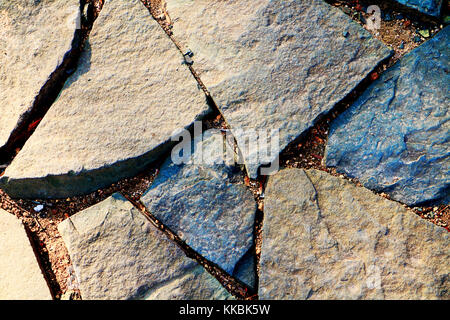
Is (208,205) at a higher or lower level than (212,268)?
higher

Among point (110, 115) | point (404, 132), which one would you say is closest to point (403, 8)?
point (404, 132)

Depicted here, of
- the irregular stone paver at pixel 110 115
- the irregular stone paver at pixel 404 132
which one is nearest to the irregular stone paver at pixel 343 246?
the irregular stone paver at pixel 404 132

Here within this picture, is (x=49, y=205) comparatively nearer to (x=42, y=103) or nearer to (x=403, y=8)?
(x=42, y=103)

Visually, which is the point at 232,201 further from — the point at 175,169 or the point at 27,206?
the point at 27,206

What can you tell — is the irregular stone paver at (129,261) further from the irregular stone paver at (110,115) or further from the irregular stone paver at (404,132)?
the irregular stone paver at (404,132)

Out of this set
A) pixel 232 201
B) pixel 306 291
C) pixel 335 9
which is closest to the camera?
pixel 306 291

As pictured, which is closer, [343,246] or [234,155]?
[343,246]

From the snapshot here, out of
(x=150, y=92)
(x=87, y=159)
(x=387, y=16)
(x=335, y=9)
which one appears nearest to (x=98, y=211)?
(x=87, y=159)

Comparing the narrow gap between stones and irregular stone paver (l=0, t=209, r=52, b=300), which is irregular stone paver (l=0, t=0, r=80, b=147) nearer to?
the narrow gap between stones
